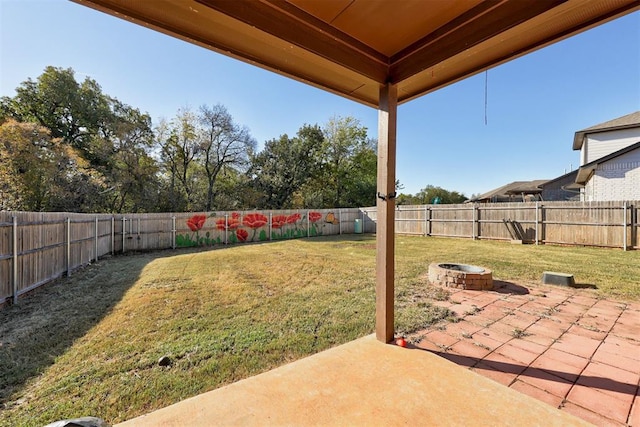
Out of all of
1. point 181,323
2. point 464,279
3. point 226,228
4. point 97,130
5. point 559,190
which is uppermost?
point 97,130

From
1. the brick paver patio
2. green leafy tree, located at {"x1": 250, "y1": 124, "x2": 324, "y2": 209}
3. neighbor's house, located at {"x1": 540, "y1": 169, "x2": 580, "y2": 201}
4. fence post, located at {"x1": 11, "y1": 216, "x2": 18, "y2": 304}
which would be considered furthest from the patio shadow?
neighbor's house, located at {"x1": 540, "y1": 169, "x2": 580, "y2": 201}

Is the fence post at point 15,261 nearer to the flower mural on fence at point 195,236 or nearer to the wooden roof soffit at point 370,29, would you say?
the wooden roof soffit at point 370,29

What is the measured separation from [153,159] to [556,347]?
1836 cm

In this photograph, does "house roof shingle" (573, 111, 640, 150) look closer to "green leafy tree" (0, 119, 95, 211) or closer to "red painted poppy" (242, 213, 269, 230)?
"red painted poppy" (242, 213, 269, 230)

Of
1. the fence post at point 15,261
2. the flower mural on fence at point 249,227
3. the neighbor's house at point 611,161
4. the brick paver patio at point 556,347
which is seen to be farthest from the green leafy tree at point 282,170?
the brick paver patio at point 556,347

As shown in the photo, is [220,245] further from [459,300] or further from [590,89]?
[590,89]

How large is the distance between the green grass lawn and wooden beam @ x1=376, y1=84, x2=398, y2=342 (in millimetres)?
462

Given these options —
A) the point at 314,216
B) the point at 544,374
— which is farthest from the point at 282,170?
the point at 544,374

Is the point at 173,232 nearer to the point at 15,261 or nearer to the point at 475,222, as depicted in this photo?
the point at 15,261

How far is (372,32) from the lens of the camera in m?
1.87

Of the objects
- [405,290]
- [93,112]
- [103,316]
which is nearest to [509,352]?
[405,290]

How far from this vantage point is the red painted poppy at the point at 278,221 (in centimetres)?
1318

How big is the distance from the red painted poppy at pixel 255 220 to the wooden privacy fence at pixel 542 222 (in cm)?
776

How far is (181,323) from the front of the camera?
3076mm
